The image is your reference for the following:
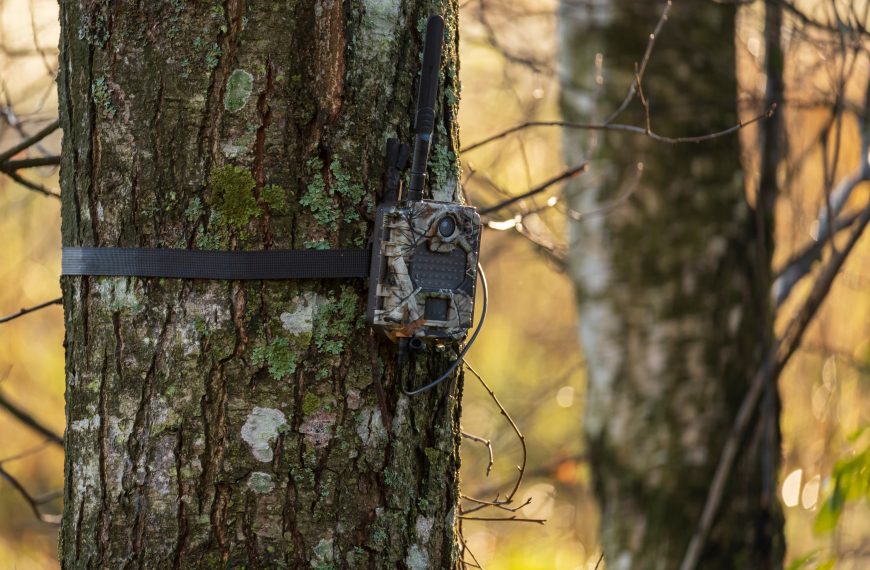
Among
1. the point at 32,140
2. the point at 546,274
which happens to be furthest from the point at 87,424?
the point at 546,274

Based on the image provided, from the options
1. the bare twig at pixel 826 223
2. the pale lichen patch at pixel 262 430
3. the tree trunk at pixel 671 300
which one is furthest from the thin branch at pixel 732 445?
the pale lichen patch at pixel 262 430

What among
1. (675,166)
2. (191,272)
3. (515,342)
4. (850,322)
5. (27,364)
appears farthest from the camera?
(515,342)

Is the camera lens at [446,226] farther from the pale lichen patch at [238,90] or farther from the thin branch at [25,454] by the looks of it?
the thin branch at [25,454]

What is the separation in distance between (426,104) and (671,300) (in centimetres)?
288

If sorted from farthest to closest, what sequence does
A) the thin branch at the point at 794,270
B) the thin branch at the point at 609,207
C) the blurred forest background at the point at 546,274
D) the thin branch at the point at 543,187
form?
the thin branch at the point at 794,270 < the blurred forest background at the point at 546,274 < the thin branch at the point at 609,207 < the thin branch at the point at 543,187

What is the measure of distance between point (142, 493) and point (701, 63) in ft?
11.6

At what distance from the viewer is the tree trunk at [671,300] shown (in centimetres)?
394

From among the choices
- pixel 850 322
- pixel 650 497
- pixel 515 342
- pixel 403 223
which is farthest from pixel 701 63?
pixel 515 342

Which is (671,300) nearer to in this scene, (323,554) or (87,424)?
(323,554)

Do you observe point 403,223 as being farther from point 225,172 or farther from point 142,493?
point 142,493

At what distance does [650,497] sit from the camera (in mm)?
4117

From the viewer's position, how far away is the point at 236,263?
1.37 meters

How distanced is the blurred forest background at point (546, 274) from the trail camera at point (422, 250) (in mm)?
965

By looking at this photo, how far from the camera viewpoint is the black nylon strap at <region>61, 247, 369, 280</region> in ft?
4.50
